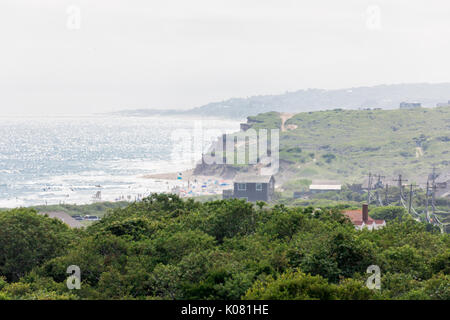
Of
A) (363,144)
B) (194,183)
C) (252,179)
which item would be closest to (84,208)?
(252,179)

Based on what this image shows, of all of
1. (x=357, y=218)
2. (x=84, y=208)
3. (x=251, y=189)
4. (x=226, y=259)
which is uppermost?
(x=226, y=259)

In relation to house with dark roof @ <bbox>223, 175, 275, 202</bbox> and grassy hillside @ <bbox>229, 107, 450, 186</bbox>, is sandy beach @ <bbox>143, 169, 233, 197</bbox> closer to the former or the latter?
grassy hillside @ <bbox>229, 107, 450, 186</bbox>

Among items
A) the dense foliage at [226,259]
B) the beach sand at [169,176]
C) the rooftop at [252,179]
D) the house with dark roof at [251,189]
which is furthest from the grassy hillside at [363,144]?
the dense foliage at [226,259]

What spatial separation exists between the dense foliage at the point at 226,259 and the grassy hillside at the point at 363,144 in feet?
290

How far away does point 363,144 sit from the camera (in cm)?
15900

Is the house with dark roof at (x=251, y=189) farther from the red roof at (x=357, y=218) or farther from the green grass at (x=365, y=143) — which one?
the green grass at (x=365, y=143)

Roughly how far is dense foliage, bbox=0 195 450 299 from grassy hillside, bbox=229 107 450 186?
88.5 m

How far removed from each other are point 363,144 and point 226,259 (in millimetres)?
140538

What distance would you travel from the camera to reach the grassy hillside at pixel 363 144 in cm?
13325

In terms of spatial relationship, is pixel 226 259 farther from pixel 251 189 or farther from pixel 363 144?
pixel 363 144

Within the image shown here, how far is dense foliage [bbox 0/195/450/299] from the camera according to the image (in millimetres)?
19984

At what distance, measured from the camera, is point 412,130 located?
172 m

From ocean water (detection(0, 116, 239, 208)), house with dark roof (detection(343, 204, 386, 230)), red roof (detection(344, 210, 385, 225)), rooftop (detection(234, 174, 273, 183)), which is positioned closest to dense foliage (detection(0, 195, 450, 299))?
house with dark roof (detection(343, 204, 386, 230))
